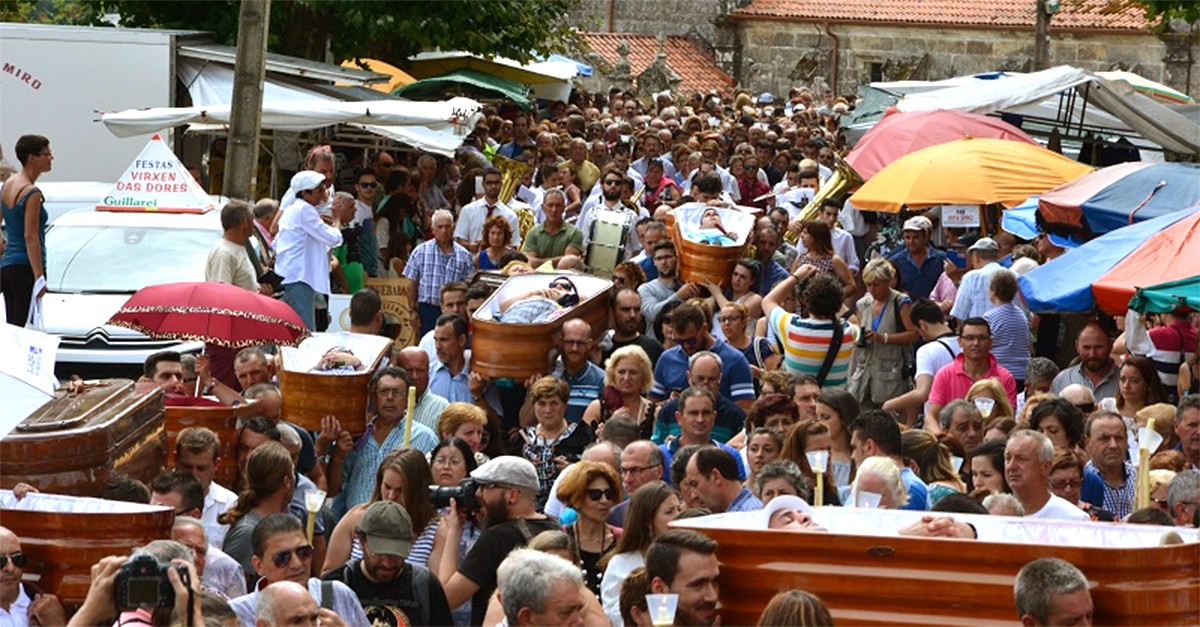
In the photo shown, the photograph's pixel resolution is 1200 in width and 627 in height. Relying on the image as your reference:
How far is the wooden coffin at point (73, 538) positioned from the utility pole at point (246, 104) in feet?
34.5

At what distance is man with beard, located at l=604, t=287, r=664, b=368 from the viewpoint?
48.2 feet

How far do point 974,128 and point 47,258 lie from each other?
9.42 m

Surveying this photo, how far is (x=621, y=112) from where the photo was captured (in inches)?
1380

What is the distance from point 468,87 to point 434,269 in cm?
1590

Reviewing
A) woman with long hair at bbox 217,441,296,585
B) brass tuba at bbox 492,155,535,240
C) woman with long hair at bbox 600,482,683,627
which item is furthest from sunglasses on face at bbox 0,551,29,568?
brass tuba at bbox 492,155,535,240

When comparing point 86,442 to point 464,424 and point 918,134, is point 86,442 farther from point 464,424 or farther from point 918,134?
point 918,134

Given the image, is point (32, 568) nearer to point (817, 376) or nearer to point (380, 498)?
point (380, 498)

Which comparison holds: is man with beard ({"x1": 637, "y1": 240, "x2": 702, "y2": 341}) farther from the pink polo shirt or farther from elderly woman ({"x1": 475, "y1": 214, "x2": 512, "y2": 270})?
the pink polo shirt

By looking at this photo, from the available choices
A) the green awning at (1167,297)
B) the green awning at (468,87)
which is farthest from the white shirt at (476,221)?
the green awning at (468,87)

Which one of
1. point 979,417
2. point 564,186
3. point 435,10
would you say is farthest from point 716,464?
point 435,10

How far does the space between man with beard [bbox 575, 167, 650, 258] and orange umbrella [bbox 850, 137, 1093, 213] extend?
6.76ft

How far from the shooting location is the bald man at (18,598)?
7902 mm

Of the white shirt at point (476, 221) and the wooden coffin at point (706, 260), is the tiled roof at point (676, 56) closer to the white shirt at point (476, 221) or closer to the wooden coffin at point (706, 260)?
the white shirt at point (476, 221)

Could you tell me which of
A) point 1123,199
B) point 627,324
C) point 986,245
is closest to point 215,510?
point 627,324
